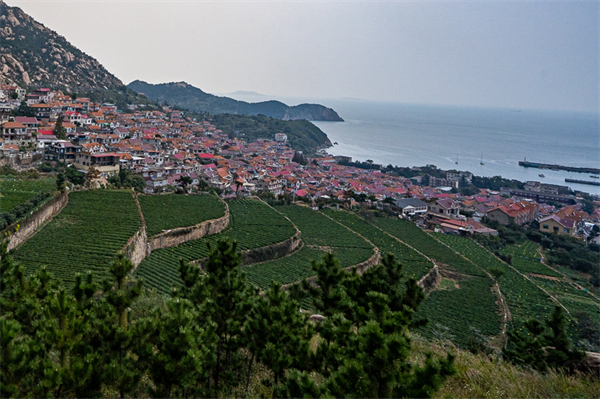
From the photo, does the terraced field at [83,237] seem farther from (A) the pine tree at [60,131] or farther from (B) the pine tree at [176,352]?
(A) the pine tree at [60,131]

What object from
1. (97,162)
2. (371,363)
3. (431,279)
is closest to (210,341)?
(371,363)

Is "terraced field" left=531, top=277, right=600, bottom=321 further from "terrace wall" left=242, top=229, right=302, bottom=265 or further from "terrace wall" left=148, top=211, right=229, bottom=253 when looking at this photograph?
"terrace wall" left=148, top=211, right=229, bottom=253

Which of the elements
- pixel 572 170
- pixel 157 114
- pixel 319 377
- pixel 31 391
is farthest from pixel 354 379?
pixel 572 170

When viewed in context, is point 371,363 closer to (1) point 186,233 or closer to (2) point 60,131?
(1) point 186,233

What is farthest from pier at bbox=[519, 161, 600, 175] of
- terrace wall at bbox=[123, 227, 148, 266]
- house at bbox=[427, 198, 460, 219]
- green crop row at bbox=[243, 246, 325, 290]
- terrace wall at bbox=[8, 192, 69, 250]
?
terrace wall at bbox=[8, 192, 69, 250]

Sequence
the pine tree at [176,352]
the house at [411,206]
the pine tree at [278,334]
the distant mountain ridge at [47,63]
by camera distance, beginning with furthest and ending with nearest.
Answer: the distant mountain ridge at [47,63]
the house at [411,206]
the pine tree at [278,334]
the pine tree at [176,352]

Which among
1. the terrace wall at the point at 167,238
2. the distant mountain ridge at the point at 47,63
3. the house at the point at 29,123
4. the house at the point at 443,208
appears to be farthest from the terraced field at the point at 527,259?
the distant mountain ridge at the point at 47,63
